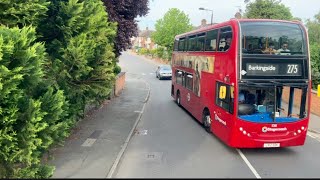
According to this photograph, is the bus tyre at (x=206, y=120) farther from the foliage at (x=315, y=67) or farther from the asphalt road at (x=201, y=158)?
the foliage at (x=315, y=67)

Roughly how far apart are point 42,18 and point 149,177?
5.33m

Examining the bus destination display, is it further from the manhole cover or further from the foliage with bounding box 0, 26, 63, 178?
the foliage with bounding box 0, 26, 63, 178

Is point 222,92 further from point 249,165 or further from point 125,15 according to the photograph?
point 125,15

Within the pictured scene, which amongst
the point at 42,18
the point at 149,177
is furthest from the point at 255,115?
the point at 42,18

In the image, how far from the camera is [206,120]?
1284cm

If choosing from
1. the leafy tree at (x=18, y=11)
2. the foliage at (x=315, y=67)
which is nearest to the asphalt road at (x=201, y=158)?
the leafy tree at (x=18, y=11)

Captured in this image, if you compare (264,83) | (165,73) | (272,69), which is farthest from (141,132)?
(165,73)

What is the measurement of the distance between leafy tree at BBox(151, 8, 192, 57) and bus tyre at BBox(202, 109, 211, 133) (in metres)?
37.6

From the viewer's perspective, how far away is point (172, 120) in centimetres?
1512

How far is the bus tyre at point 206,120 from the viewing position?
12.6 meters

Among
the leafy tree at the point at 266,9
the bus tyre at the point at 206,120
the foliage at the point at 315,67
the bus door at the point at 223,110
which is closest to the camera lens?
the bus door at the point at 223,110

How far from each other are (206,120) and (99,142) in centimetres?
421

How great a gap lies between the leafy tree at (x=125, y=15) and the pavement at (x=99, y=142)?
341cm

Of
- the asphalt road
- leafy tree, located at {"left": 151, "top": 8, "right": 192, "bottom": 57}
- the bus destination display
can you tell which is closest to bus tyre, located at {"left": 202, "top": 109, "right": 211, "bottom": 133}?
the asphalt road
